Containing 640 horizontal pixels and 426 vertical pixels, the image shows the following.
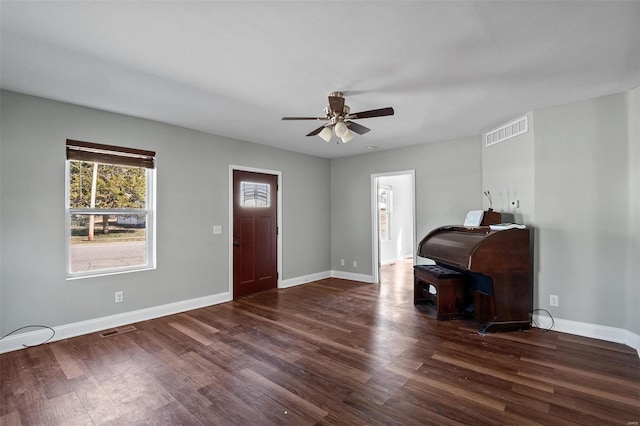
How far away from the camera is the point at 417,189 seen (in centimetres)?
513

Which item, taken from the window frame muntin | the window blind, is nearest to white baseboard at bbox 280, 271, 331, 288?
the window frame muntin

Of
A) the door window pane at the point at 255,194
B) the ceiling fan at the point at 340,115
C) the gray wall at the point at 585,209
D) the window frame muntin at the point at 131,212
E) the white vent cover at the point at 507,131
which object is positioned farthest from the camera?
the door window pane at the point at 255,194

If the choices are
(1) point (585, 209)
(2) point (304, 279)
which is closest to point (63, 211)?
(2) point (304, 279)

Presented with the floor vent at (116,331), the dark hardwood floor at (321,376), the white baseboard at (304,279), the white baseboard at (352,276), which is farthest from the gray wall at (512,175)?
the floor vent at (116,331)

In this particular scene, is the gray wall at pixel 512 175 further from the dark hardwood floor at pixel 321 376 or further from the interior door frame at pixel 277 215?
the interior door frame at pixel 277 215

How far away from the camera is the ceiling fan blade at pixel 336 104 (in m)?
2.66

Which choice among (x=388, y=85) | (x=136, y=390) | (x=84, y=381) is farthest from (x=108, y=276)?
(x=388, y=85)

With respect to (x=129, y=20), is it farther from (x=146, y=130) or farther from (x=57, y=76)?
(x=146, y=130)

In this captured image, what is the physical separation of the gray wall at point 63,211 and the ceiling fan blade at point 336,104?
7.95 ft

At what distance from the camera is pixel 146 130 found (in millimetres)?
3760

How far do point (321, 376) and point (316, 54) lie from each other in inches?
99.1

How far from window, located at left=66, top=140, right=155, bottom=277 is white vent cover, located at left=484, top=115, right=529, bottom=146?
4642 millimetres

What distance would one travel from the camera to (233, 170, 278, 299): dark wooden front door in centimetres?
474

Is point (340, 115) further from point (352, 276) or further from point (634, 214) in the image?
point (352, 276)
